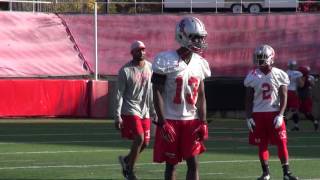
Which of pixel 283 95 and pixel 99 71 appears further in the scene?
pixel 99 71

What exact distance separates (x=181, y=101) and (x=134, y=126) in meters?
2.99

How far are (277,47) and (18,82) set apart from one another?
9562 millimetres

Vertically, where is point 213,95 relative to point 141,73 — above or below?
→ below

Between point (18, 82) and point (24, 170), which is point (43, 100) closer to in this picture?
point (18, 82)

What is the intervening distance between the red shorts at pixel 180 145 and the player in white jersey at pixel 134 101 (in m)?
2.90

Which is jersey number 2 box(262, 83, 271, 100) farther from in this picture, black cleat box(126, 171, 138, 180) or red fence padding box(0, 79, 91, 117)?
red fence padding box(0, 79, 91, 117)

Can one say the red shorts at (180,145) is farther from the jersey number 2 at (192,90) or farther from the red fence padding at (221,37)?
the red fence padding at (221,37)

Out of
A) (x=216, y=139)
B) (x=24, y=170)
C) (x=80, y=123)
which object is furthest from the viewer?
(x=80, y=123)

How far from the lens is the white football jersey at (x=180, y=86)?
9688 mm

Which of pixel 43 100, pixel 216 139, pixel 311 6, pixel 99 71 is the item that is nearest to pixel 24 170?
pixel 216 139

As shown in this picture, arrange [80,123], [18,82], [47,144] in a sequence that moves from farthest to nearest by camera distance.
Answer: [18,82] < [80,123] < [47,144]

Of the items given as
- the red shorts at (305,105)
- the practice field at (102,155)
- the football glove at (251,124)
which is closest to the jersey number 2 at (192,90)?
the football glove at (251,124)

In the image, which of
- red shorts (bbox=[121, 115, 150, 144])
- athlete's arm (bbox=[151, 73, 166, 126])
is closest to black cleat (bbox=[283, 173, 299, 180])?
red shorts (bbox=[121, 115, 150, 144])

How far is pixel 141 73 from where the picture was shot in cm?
1289
